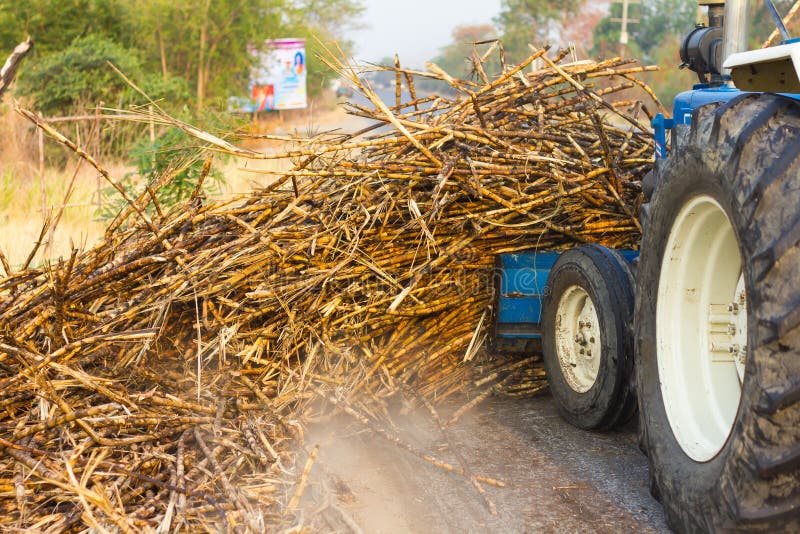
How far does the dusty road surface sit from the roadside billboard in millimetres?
21946

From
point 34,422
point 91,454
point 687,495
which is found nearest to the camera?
point 687,495

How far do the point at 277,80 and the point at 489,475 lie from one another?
3077 cm

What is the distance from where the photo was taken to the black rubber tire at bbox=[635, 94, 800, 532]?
2.24m

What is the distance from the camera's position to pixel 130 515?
2975mm

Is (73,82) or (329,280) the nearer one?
(329,280)

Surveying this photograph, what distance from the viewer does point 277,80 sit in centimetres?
3300

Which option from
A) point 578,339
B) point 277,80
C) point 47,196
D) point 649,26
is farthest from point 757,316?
point 649,26

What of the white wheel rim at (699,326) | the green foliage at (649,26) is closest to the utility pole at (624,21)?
the green foliage at (649,26)

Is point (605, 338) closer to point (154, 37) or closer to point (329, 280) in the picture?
point (329, 280)

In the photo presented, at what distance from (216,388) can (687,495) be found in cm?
220

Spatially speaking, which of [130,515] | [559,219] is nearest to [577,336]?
[559,219]

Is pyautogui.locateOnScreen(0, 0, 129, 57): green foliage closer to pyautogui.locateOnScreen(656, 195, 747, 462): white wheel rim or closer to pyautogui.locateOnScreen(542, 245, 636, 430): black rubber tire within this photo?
pyautogui.locateOnScreen(542, 245, 636, 430): black rubber tire

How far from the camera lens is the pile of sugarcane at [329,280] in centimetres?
381

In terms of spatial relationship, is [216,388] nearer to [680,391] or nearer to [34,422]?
[34,422]
